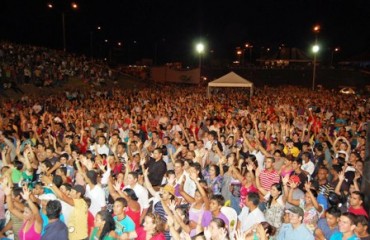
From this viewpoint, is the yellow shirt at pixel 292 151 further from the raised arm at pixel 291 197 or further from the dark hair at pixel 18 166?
the dark hair at pixel 18 166

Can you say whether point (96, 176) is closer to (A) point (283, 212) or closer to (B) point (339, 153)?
(A) point (283, 212)

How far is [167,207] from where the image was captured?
4453 mm

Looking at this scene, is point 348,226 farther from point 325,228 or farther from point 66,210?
point 66,210

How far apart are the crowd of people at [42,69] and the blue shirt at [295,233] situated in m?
18.5

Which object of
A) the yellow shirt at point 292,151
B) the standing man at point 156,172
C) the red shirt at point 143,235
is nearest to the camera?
the red shirt at point 143,235

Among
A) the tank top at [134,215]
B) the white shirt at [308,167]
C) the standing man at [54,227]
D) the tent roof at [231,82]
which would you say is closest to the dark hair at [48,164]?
the tank top at [134,215]

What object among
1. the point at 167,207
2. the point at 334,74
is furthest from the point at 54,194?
the point at 334,74

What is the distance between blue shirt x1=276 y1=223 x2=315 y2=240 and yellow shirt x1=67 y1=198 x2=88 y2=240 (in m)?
2.33

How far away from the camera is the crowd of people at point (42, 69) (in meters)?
20.5

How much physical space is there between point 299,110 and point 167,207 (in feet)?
39.3

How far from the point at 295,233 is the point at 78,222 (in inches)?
99.7

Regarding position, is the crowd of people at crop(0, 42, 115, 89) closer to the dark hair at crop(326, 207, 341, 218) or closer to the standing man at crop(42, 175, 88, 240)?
the standing man at crop(42, 175, 88, 240)

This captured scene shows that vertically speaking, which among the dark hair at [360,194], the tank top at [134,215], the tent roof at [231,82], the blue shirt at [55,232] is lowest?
the tank top at [134,215]

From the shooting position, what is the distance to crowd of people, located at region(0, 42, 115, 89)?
20484 millimetres
